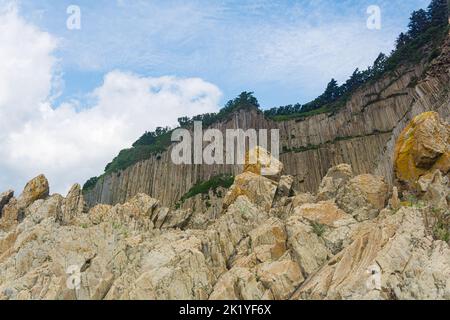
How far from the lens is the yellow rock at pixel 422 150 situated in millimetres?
28406

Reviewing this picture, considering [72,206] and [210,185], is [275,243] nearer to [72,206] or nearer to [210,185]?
[72,206]

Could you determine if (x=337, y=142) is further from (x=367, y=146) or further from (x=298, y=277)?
(x=298, y=277)

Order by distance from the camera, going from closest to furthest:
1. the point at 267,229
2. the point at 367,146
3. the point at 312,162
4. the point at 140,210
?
the point at 267,229
the point at 140,210
the point at 367,146
the point at 312,162

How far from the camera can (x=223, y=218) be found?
29.8m

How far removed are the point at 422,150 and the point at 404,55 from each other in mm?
51857

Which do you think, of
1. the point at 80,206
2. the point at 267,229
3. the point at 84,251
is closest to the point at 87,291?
the point at 84,251

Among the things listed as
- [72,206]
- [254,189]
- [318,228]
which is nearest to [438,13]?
[254,189]

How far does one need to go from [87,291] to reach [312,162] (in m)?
56.2

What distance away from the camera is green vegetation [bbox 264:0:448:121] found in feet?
240

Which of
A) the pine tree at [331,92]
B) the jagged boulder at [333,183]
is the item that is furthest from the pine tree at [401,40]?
the jagged boulder at [333,183]

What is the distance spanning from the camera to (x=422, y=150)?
28.8m

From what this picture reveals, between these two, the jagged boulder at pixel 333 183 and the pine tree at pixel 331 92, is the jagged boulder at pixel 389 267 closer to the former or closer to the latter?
the jagged boulder at pixel 333 183
